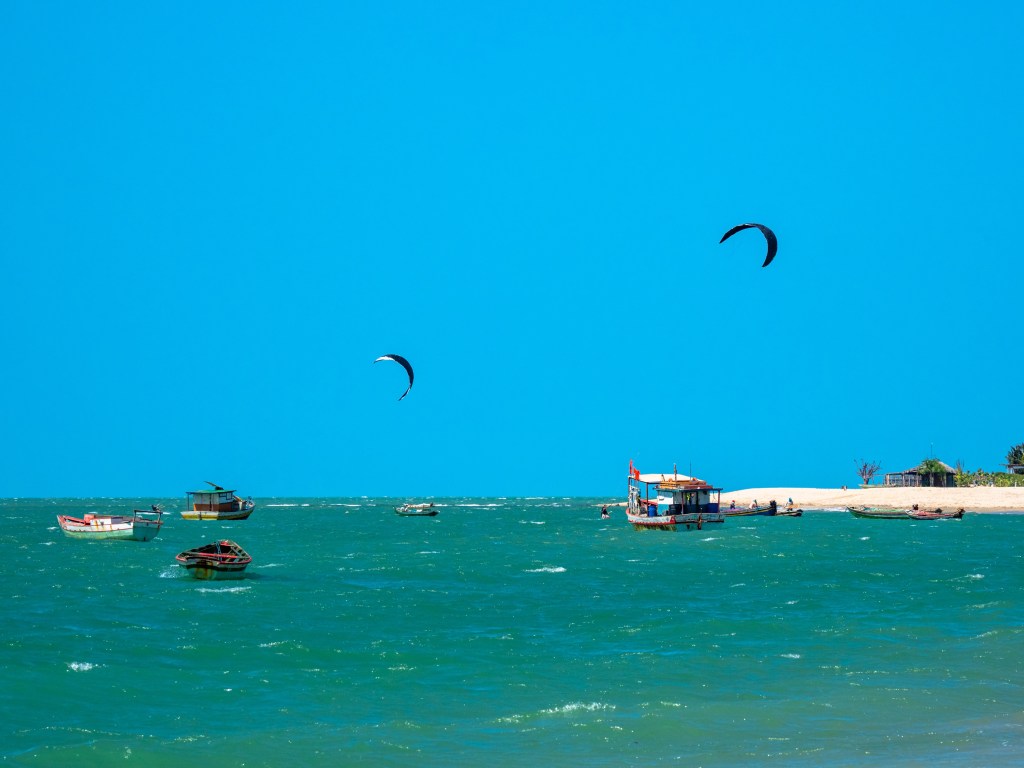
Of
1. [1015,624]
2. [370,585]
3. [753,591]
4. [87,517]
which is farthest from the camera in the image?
[87,517]

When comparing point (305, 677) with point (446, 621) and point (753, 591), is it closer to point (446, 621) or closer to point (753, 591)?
point (446, 621)

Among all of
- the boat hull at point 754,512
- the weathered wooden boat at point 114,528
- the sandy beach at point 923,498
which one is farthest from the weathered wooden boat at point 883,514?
the weathered wooden boat at point 114,528

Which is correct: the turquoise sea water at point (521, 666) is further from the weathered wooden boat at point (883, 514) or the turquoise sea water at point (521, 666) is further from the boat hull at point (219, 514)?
the boat hull at point (219, 514)

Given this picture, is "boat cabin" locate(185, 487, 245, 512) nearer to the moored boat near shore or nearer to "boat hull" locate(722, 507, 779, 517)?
"boat hull" locate(722, 507, 779, 517)

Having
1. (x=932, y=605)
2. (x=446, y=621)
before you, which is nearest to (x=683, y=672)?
(x=446, y=621)

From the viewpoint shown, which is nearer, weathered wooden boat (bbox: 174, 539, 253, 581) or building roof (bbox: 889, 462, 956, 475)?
weathered wooden boat (bbox: 174, 539, 253, 581)

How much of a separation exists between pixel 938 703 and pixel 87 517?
71919 mm

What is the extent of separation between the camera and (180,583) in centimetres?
4622

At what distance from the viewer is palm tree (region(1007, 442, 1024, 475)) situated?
138 metres

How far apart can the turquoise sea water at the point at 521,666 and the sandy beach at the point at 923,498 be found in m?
70.7

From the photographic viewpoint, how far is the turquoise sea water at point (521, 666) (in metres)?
18.3

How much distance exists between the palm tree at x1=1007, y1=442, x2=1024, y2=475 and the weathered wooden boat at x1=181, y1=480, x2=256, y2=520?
93.4 meters

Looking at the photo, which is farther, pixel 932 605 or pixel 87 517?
pixel 87 517

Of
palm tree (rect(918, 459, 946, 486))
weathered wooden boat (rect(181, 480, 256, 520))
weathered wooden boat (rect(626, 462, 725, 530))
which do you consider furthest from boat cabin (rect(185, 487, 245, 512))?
palm tree (rect(918, 459, 946, 486))
